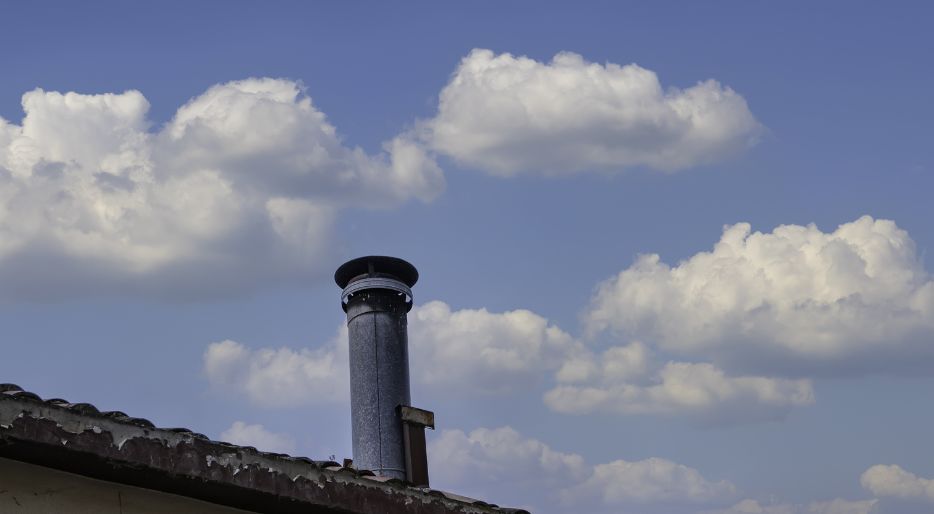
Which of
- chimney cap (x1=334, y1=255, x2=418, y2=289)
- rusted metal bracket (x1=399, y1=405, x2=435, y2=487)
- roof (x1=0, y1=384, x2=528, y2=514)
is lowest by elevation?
roof (x1=0, y1=384, x2=528, y2=514)

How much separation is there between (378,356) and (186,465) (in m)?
6.32

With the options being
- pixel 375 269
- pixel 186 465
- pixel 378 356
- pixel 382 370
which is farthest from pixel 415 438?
pixel 186 465

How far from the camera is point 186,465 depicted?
5.69m

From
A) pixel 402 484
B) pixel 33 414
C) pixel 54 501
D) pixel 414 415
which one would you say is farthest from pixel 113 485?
pixel 414 415

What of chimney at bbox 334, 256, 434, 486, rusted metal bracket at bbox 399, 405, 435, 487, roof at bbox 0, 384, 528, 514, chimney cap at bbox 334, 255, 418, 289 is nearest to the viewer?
roof at bbox 0, 384, 528, 514

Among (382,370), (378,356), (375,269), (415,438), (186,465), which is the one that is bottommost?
(186,465)

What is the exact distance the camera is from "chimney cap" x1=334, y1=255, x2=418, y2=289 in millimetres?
12570

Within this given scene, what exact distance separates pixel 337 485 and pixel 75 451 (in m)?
1.43

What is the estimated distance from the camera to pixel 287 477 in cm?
608

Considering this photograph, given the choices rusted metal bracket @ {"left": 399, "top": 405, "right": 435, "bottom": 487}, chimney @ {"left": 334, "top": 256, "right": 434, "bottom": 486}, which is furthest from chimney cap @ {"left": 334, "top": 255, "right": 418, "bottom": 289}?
rusted metal bracket @ {"left": 399, "top": 405, "right": 435, "bottom": 487}

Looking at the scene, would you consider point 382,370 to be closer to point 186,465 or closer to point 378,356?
point 378,356

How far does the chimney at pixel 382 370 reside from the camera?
11.4 meters

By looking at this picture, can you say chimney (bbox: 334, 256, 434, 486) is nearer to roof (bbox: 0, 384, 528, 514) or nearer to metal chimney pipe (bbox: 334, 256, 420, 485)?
metal chimney pipe (bbox: 334, 256, 420, 485)

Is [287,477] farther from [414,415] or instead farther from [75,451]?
[414,415]
